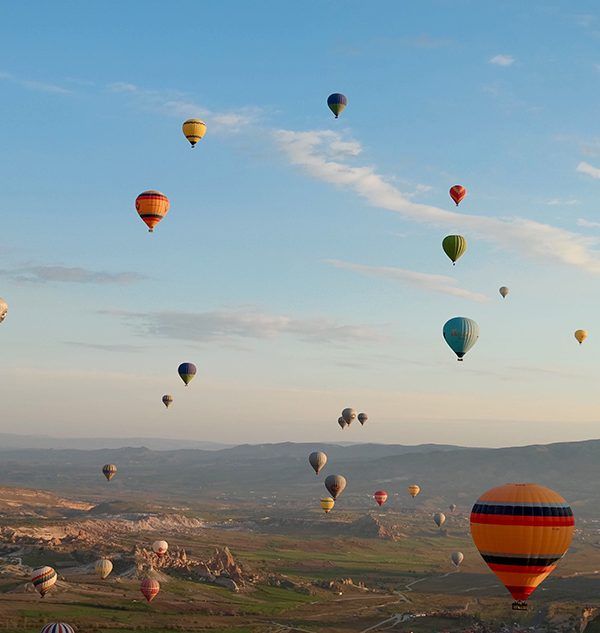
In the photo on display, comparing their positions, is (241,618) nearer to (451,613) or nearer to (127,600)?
(127,600)

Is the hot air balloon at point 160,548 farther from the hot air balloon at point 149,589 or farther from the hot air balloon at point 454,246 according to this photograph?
the hot air balloon at point 454,246

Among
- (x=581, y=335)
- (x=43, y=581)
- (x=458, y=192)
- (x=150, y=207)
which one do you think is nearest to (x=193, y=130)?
(x=150, y=207)

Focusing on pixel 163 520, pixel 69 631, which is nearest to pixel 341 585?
pixel 69 631

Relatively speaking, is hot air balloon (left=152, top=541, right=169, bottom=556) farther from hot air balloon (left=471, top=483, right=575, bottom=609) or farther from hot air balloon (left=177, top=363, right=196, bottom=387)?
hot air balloon (left=471, top=483, right=575, bottom=609)

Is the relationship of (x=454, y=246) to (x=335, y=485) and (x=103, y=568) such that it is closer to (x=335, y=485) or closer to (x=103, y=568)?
(x=335, y=485)

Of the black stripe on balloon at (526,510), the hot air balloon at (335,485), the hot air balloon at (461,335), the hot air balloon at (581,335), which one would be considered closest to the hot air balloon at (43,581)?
the hot air balloon at (335,485)

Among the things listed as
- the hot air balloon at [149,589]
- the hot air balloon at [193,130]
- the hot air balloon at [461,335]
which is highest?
the hot air balloon at [193,130]

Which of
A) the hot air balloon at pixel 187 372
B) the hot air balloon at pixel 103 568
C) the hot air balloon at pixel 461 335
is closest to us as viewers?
the hot air balloon at pixel 461 335
